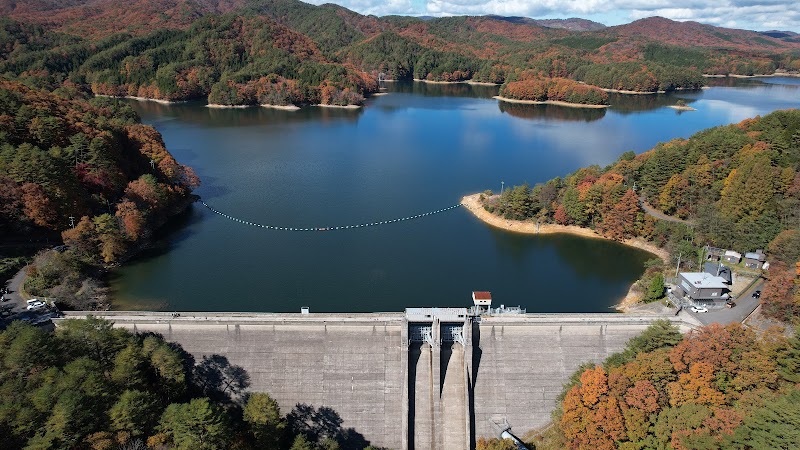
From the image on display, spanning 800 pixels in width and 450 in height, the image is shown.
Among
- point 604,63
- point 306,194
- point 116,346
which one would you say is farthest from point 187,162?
point 604,63

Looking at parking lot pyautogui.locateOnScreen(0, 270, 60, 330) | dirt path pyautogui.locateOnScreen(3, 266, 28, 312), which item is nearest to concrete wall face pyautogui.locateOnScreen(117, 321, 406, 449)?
parking lot pyautogui.locateOnScreen(0, 270, 60, 330)

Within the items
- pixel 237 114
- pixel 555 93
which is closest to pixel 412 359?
pixel 237 114

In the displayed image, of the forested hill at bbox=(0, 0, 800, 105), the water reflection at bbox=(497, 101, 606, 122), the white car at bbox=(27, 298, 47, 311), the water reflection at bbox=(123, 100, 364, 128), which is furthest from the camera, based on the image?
the forested hill at bbox=(0, 0, 800, 105)

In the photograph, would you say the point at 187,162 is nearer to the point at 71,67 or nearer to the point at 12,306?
the point at 12,306

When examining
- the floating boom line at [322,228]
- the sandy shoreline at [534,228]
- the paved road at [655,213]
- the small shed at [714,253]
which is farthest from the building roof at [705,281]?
the floating boom line at [322,228]

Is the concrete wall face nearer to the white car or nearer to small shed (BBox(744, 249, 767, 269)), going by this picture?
the white car

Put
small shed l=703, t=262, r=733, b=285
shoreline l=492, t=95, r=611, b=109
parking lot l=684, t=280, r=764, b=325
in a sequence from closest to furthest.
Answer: parking lot l=684, t=280, r=764, b=325 → small shed l=703, t=262, r=733, b=285 → shoreline l=492, t=95, r=611, b=109

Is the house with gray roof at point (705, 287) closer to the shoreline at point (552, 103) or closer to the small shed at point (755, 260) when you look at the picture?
the small shed at point (755, 260)
